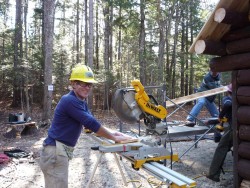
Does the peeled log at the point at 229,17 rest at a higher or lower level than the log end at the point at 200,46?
higher

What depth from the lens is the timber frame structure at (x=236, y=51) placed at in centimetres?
503

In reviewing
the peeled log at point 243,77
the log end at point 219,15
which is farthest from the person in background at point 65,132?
the peeled log at point 243,77

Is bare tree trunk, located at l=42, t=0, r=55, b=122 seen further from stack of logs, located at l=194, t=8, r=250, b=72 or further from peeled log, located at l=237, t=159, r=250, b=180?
peeled log, located at l=237, t=159, r=250, b=180

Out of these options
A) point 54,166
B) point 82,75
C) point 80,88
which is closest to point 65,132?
point 54,166

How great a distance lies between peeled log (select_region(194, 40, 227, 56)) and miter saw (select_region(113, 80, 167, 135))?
1543 mm

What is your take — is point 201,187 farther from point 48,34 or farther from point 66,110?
point 48,34

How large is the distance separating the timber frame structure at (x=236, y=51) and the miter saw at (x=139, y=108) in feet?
5.44

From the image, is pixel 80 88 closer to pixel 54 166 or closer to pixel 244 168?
pixel 54 166

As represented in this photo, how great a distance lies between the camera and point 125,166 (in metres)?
7.50

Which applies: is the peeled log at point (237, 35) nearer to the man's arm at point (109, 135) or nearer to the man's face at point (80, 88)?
the man's arm at point (109, 135)

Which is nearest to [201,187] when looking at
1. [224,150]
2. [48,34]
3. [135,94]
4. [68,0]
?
[224,150]

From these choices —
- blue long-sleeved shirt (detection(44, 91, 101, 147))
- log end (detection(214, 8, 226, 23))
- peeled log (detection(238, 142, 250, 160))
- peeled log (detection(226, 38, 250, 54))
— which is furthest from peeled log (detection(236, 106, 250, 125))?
blue long-sleeved shirt (detection(44, 91, 101, 147))

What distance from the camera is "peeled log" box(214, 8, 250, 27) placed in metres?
4.90

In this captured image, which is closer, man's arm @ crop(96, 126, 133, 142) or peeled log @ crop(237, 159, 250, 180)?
man's arm @ crop(96, 126, 133, 142)
